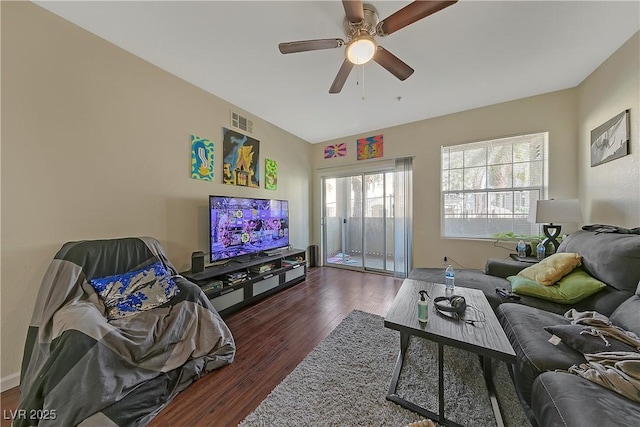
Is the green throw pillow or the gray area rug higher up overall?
the green throw pillow

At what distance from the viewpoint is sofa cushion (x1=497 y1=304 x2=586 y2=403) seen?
1094 millimetres

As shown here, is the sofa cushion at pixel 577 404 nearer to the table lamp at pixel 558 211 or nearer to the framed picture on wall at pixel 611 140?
the table lamp at pixel 558 211

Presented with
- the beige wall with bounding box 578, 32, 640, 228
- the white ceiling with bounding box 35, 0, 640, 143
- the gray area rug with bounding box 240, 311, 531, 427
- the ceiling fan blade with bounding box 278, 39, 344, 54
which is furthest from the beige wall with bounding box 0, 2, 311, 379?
the beige wall with bounding box 578, 32, 640, 228

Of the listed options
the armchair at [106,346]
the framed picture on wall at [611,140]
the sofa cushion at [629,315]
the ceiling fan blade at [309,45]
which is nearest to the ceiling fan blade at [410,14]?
the ceiling fan blade at [309,45]

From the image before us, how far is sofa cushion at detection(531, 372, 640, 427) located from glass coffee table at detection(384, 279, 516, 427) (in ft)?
0.52

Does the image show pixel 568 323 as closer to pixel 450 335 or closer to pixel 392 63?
pixel 450 335

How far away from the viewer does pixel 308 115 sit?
11.1 ft

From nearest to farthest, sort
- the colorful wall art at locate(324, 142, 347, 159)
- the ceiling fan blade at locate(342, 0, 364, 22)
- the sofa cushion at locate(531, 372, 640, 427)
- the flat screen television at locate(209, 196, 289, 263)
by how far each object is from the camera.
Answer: the sofa cushion at locate(531, 372, 640, 427) → the ceiling fan blade at locate(342, 0, 364, 22) → the flat screen television at locate(209, 196, 289, 263) → the colorful wall art at locate(324, 142, 347, 159)

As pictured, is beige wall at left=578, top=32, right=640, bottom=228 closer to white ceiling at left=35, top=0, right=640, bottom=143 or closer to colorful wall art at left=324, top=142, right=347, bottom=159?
white ceiling at left=35, top=0, right=640, bottom=143

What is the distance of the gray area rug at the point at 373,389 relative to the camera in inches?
48.2

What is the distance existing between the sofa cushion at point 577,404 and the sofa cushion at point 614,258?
3.27ft

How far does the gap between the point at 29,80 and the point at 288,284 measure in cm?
316

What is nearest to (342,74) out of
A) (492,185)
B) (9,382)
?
(492,185)

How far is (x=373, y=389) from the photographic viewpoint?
1.41 meters
